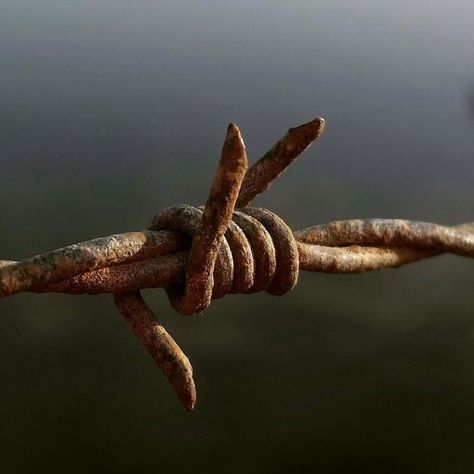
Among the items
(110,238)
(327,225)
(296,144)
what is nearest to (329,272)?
(327,225)

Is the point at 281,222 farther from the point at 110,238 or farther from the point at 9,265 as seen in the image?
the point at 9,265

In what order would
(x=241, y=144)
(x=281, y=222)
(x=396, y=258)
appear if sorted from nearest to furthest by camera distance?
(x=241, y=144)
(x=281, y=222)
(x=396, y=258)

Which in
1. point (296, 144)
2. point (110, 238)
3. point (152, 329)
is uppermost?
point (296, 144)

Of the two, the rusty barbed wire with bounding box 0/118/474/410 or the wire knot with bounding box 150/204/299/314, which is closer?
the rusty barbed wire with bounding box 0/118/474/410

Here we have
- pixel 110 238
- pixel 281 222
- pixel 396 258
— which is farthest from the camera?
pixel 396 258

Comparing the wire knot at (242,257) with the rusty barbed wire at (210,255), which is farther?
the wire knot at (242,257)
